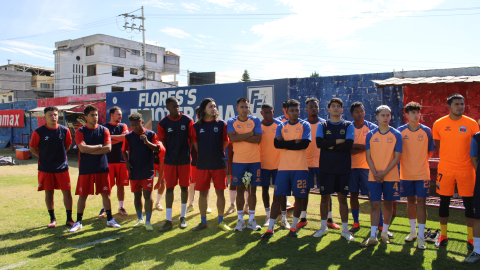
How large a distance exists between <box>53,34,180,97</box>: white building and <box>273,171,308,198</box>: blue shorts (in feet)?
135

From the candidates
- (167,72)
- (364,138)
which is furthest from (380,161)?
(167,72)

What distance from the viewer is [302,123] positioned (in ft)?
15.9

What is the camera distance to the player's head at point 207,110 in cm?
527

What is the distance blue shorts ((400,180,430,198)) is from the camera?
175 inches

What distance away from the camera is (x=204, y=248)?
4.46 meters

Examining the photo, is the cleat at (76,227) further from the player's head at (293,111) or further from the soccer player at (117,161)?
the player's head at (293,111)

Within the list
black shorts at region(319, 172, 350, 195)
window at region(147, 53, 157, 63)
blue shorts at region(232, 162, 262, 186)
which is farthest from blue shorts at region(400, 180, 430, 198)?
window at region(147, 53, 157, 63)

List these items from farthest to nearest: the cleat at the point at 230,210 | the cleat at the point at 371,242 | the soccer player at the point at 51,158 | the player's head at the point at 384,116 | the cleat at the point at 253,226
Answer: the cleat at the point at 230,210 < the soccer player at the point at 51,158 < the cleat at the point at 253,226 < the player's head at the point at 384,116 < the cleat at the point at 371,242

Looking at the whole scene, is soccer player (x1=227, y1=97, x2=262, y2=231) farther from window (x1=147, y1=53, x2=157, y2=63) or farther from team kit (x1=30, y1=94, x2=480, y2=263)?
window (x1=147, y1=53, x2=157, y2=63)

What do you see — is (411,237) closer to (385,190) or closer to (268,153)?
(385,190)

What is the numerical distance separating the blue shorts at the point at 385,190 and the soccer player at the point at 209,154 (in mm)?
2246

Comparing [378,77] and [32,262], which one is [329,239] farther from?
[378,77]

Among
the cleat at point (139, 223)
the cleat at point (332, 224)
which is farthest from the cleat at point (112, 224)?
the cleat at point (332, 224)

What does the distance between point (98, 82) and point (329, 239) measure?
1862 inches
